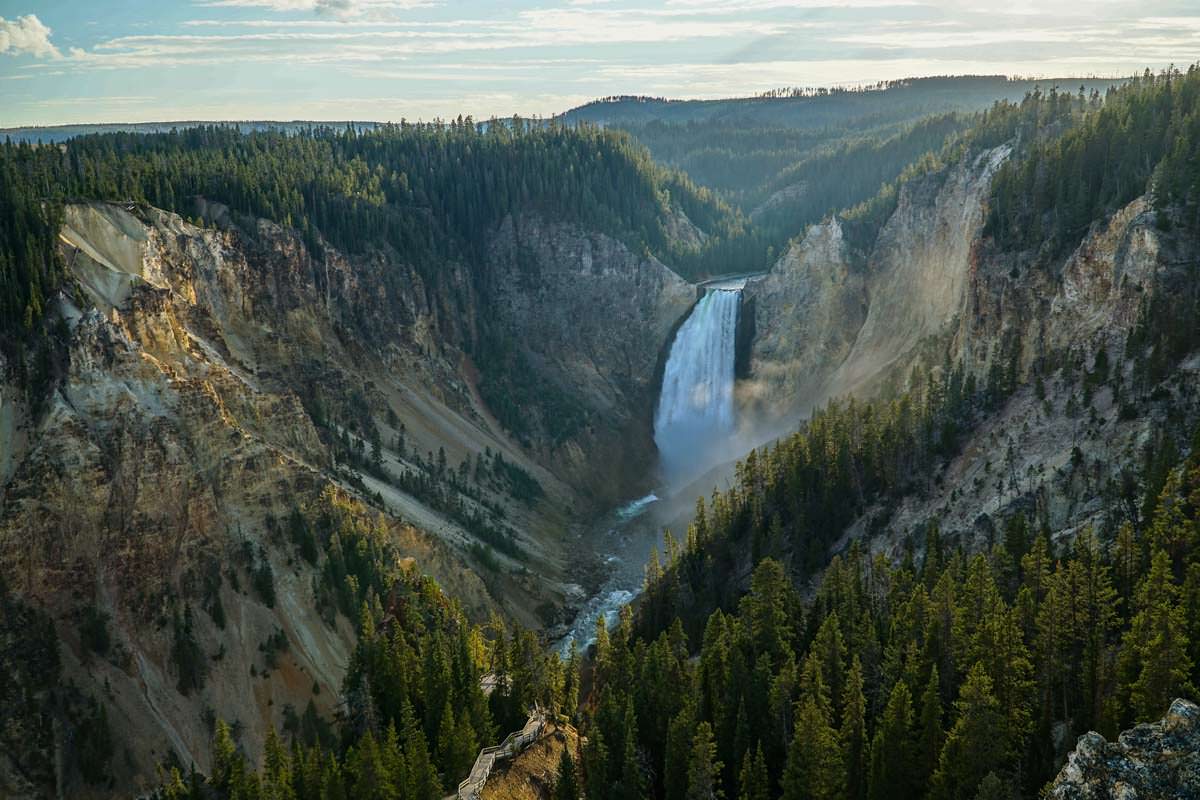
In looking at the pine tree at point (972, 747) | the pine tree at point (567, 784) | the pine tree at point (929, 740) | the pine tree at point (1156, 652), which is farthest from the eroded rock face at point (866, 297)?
the pine tree at point (972, 747)

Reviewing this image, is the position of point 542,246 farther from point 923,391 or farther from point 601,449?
point 923,391

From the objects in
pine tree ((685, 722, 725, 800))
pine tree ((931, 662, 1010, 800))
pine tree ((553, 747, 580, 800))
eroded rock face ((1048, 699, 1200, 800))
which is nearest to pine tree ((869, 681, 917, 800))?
pine tree ((931, 662, 1010, 800))

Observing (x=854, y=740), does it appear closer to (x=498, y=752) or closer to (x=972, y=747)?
(x=972, y=747)

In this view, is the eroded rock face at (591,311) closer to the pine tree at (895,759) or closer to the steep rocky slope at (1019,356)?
the steep rocky slope at (1019,356)

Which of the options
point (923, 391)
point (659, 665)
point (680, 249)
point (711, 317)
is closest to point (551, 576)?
point (923, 391)

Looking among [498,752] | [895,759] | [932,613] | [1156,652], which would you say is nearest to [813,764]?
[895,759]
